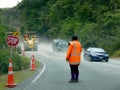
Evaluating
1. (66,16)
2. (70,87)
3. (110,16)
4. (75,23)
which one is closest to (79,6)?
(75,23)

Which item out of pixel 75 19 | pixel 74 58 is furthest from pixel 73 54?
pixel 75 19

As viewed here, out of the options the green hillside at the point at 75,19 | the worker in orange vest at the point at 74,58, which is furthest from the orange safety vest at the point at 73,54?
the green hillside at the point at 75,19

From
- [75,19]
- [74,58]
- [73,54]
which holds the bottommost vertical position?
[74,58]

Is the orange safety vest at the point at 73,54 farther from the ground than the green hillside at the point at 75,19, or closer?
closer

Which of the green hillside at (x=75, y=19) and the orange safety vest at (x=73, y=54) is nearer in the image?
the orange safety vest at (x=73, y=54)

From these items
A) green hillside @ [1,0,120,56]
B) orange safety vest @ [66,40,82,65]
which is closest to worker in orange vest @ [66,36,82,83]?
orange safety vest @ [66,40,82,65]

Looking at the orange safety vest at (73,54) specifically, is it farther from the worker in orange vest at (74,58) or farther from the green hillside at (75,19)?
the green hillside at (75,19)

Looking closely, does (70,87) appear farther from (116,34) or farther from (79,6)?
(79,6)

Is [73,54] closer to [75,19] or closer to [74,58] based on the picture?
[74,58]

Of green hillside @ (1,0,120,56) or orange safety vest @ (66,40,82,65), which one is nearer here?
orange safety vest @ (66,40,82,65)

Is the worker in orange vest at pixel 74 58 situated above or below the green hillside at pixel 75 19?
below

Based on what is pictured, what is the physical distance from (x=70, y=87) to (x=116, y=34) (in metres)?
47.8

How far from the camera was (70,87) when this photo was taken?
60.4 ft

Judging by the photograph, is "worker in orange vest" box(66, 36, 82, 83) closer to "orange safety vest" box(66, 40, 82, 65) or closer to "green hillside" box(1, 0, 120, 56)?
"orange safety vest" box(66, 40, 82, 65)
